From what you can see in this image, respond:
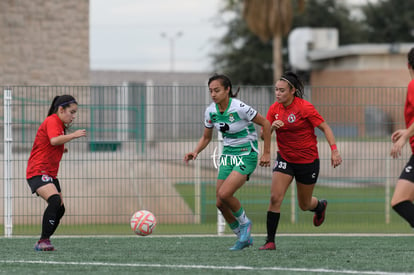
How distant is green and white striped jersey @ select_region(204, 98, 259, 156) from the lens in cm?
968

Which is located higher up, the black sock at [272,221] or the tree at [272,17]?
the tree at [272,17]

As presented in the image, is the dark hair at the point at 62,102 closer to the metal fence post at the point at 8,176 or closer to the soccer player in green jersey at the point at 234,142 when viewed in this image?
the soccer player in green jersey at the point at 234,142

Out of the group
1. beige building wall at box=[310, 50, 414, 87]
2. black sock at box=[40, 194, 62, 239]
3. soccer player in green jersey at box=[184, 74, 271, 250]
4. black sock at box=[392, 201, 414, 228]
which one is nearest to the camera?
black sock at box=[392, 201, 414, 228]

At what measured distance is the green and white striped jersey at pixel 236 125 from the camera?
9.68 metres

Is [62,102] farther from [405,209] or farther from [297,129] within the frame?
[405,209]

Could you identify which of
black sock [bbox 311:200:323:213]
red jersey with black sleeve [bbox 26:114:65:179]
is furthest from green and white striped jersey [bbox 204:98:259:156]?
red jersey with black sleeve [bbox 26:114:65:179]

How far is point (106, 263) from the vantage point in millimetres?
8742

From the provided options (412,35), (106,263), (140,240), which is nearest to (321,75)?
(412,35)

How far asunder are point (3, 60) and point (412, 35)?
138 ft

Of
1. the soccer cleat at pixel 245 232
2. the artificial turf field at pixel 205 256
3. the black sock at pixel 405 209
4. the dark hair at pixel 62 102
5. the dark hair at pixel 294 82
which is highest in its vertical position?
the dark hair at pixel 294 82

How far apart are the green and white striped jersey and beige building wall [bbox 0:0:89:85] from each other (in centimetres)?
1480

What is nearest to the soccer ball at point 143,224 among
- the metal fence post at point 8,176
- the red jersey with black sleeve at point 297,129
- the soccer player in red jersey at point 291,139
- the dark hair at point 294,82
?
the soccer player in red jersey at point 291,139

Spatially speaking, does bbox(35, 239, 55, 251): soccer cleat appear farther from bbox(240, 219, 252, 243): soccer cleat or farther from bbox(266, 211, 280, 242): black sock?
bbox(266, 211, 280, 242): black sock

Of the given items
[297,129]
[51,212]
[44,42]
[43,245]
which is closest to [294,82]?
[297,129]
